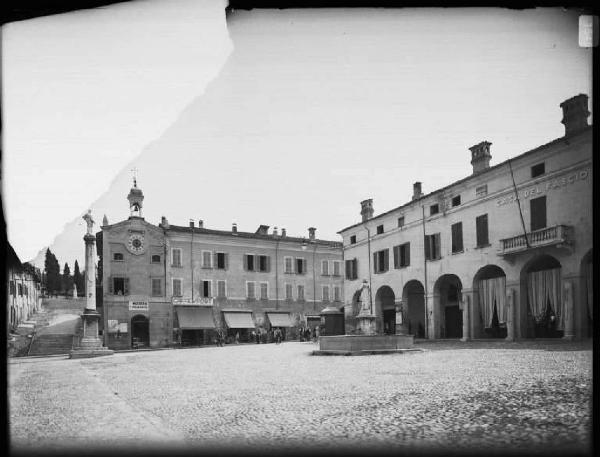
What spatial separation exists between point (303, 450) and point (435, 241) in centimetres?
2652

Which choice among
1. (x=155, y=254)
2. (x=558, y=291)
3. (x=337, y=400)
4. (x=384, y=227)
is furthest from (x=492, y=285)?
(x=155, y=254)

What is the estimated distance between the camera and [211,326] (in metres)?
40.5

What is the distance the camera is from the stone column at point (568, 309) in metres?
22.2

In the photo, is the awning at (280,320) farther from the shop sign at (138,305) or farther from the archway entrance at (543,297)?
the archway entrance at (543,297)

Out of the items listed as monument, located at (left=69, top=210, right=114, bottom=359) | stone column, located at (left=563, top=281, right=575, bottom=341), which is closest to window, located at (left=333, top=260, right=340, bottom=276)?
monument, located at (left=69, top=210, right=114, bottom=359)

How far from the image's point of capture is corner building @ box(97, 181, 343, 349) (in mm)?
37906

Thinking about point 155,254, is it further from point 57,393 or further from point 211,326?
point 57,393

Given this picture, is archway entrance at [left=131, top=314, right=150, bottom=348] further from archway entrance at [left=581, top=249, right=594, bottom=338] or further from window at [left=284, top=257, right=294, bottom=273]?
archway entrance at [left=581, top=249, right=594, bottom=338]

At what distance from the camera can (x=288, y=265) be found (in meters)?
46.0

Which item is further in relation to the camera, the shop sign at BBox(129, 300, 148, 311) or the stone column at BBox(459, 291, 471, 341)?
the shop sign at BBox(129, 300, 148, 311)

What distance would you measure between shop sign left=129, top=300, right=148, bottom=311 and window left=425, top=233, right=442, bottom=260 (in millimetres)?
19540

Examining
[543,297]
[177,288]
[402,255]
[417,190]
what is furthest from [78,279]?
[543,297]

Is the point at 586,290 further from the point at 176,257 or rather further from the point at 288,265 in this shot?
the point at 176,257

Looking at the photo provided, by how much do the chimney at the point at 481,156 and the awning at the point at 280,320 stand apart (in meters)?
21.2
